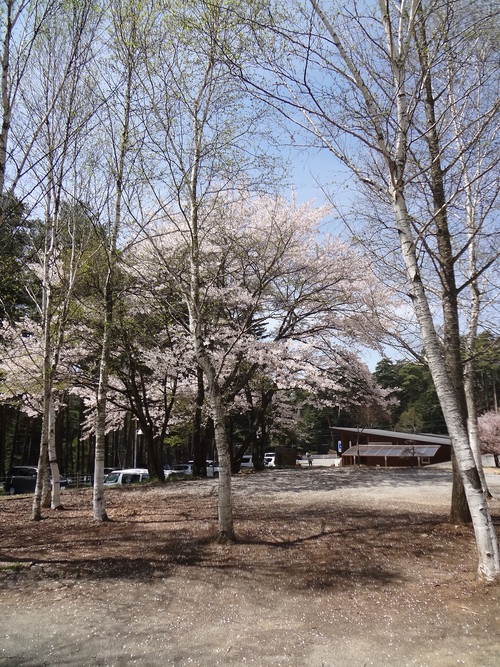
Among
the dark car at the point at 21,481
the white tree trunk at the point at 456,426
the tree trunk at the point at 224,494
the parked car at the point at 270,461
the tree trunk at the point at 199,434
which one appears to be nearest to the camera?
the white tree trunk at the point at 456,426

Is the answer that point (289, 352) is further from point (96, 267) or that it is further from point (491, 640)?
point (491, 640)

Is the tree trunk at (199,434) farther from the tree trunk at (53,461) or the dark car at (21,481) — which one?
the dark car at (21,481)

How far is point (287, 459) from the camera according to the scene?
27781 mm

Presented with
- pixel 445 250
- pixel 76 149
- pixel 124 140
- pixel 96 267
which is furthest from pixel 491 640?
pixel 96 267

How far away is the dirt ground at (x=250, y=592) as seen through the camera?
323 cm

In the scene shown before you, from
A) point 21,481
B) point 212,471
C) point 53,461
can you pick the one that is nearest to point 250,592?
point 53,461

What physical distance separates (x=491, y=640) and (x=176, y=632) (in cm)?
238

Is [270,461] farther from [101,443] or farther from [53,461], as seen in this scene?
[101,443]

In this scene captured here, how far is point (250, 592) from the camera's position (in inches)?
172

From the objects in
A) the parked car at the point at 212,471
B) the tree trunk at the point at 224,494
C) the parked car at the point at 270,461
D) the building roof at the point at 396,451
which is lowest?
the parked car at the point at 270,461

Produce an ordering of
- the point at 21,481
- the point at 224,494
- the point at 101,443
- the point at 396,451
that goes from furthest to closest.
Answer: the point at 396,451, the point at 21,481, the point at 101,443, the point at 224,494

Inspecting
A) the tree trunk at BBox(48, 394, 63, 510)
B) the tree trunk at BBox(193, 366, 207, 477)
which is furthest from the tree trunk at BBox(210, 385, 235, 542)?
the tree trunk at BBox(193, 366, 207, 477)

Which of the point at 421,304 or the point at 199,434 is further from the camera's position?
the point at 199,434

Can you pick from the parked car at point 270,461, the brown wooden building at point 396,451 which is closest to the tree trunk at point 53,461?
the brown wooden building at point 396,451
